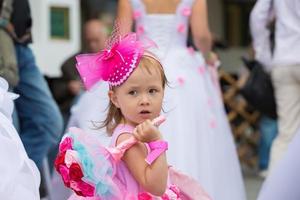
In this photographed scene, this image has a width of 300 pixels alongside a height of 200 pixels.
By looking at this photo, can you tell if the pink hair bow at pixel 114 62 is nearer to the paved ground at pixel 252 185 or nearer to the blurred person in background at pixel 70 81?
the paved ground at pixel 252 185

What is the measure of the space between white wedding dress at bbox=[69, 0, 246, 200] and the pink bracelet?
2.46m

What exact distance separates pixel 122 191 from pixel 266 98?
4.05 metres

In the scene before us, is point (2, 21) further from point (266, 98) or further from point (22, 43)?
point (266, 98)

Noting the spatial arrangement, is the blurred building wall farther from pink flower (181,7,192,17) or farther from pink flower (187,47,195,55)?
pink flower (181,7,192,17)

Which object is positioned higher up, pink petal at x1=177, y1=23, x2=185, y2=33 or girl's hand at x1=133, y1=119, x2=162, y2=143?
girl's hand at x1=133, y1=119, x2=162, y2=143

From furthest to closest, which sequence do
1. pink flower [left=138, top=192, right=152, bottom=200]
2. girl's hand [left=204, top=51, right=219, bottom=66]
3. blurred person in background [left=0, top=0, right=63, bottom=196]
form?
girl's hand [left=204, top=51, right=219, bottom=66], blurred person in background [left=0, top=0, right=63, bottom=196], pink flower [left=138, top=192, right=152, bottom=200]

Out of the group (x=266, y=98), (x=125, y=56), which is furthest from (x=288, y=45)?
(x=125, y=56)

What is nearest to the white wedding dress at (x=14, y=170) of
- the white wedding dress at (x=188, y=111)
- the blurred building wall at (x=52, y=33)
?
the white wedding dress at (x=188, y=111)

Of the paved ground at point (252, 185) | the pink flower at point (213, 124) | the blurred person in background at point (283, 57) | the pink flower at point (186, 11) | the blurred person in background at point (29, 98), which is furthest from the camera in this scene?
the paved ground at point (252, 185)

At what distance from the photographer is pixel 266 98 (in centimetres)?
787

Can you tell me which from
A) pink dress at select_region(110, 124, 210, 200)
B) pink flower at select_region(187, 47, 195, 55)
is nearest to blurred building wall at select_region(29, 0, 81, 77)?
pink flower at select_region(187, 47, 195, 55)

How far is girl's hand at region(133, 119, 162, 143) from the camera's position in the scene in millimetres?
3842

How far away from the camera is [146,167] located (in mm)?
3891

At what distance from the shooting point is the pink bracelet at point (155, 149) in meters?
3.85
